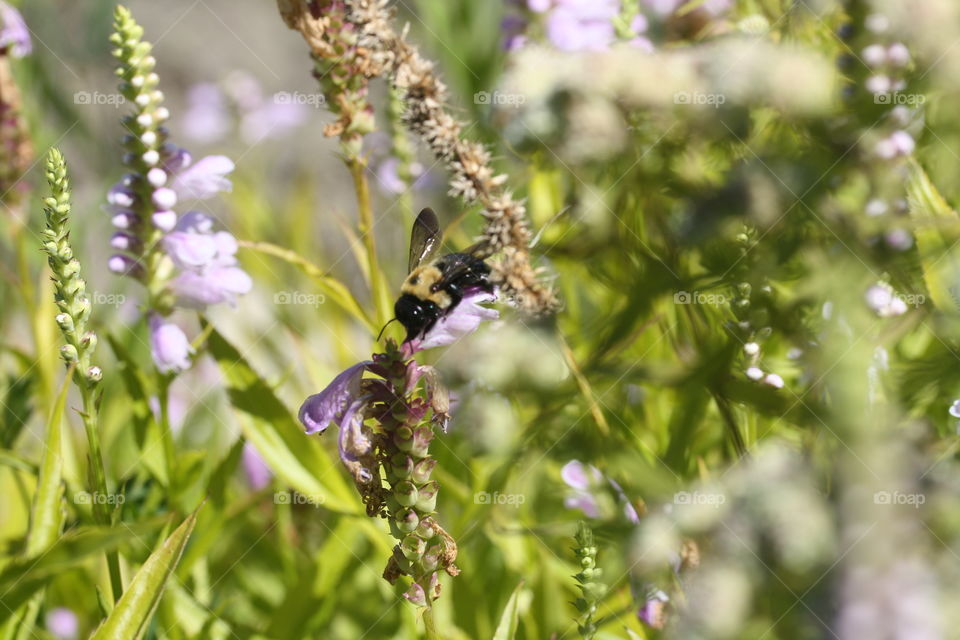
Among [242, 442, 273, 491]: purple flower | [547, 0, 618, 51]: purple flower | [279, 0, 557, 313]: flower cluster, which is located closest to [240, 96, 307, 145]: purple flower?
[242, 442, 273, 491]: purple flower

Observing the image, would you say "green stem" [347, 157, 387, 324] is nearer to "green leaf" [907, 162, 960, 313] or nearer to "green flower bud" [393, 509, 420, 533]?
"green flower bud" [393, 509, 420, 533]

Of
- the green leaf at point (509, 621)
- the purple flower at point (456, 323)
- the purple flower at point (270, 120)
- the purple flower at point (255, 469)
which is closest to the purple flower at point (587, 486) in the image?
the green leaf at point (509, 621)

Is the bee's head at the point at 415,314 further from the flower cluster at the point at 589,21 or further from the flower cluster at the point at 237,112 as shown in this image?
the flower cluster at the point at 237,112

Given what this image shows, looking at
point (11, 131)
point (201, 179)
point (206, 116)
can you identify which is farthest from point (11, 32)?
point (206, 116)

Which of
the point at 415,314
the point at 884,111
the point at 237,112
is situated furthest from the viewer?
the point at 237,112

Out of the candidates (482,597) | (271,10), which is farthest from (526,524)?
(271,10)

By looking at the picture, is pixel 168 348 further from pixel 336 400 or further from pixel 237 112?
pixel 237 112
